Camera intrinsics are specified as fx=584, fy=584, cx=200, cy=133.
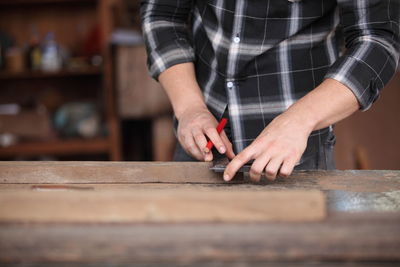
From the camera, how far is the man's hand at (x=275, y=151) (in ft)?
3.45

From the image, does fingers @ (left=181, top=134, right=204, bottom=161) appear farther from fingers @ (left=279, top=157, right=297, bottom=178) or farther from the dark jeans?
fingers @ (left=279, top=157, right=297, bottom=178)

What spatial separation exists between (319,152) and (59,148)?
8.07ft

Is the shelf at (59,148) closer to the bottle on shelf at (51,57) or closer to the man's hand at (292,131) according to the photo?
the bottle on shelf at (51,57)

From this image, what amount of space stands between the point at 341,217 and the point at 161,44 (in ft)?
2.85

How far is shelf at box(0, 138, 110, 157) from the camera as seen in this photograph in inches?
139

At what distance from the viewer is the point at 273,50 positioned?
133 cm

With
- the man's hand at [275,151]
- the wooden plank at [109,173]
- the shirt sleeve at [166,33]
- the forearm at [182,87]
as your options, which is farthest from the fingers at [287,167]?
the shirt sleeve at [166,33]

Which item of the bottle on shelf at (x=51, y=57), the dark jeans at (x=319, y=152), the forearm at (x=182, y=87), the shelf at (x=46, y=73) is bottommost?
the dark jeans at (x=319, y=152)

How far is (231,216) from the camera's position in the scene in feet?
2.29

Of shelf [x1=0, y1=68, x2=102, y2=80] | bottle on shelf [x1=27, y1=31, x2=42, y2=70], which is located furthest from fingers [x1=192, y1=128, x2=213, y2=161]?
bottle on shelf [x1=27, y1=31, x2=42, y2=70]

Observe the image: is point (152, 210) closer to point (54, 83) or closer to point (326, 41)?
point (326, 41)

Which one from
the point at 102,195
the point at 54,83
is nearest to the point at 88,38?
the point at 54,83

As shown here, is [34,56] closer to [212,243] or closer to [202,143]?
[202,143]

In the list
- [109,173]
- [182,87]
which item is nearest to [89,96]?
[182,87]
